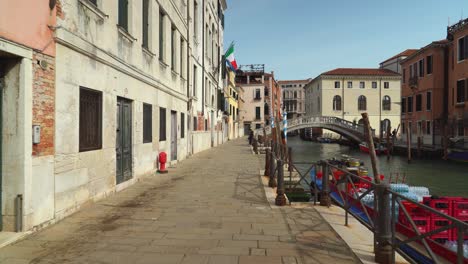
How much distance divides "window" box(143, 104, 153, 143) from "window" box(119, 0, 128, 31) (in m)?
2.63

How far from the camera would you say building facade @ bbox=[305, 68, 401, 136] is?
65.6 metres

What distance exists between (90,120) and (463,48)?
105 feet

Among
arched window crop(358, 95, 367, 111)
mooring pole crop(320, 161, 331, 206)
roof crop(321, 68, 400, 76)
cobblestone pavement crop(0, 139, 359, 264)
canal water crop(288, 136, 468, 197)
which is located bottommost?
canal water crop(288, 136, 468, 197)

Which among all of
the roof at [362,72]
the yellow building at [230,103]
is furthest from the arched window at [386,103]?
the yellow building at [230,103]

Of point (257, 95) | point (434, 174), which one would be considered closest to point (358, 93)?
point (257, 95)

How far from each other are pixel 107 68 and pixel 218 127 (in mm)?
26962

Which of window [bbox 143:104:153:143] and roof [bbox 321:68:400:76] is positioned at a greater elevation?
roof [bbox 321:68:400:76]

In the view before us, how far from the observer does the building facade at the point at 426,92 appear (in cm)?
3562

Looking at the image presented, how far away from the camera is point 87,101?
7656 millimetres

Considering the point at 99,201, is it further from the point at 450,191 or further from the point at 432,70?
the point at 432,70

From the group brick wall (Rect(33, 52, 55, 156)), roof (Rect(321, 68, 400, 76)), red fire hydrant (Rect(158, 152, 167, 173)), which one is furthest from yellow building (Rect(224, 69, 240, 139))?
brick wall (Rect(33, 52, 55, 156))

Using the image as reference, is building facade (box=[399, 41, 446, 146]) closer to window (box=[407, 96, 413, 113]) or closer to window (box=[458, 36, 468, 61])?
window (box=[407, 96, 413, 113])

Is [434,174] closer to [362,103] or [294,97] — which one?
[362,103]

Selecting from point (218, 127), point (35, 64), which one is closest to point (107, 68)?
point (35, 64)
